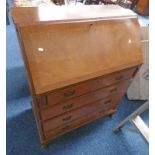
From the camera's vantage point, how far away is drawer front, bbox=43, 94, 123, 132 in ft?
4.34

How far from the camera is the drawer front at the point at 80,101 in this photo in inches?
46.7

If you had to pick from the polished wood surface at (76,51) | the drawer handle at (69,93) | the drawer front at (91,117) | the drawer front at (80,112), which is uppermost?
the polished wood surface at (76,51)

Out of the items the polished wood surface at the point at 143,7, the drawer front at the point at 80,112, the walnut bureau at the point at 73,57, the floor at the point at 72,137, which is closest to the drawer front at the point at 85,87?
the walnut bureau at the point at 73,57

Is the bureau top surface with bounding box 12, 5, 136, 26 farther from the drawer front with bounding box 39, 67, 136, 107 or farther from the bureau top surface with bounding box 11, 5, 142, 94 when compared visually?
the drawer front with bounding box 39, 67, 136, 107

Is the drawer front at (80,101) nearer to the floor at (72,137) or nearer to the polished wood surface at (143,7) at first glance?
the floor at (72,137)

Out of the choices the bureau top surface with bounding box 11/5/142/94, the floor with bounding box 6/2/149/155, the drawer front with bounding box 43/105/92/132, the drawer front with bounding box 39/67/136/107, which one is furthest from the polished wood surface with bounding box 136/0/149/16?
the drawer front with bounding box 43/105/92/132

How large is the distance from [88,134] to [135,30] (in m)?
1.00

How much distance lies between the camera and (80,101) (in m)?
1.30

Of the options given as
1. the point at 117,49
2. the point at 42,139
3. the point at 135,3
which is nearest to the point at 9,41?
the point at 42,139

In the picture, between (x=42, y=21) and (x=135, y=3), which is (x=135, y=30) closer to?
(x=42, y=21)

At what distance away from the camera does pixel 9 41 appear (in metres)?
2.71

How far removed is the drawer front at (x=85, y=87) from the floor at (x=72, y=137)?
60 centimetres

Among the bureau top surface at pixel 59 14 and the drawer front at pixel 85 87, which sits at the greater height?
the bureau top surface at pixel 59 14

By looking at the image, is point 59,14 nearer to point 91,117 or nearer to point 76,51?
point 76,51
